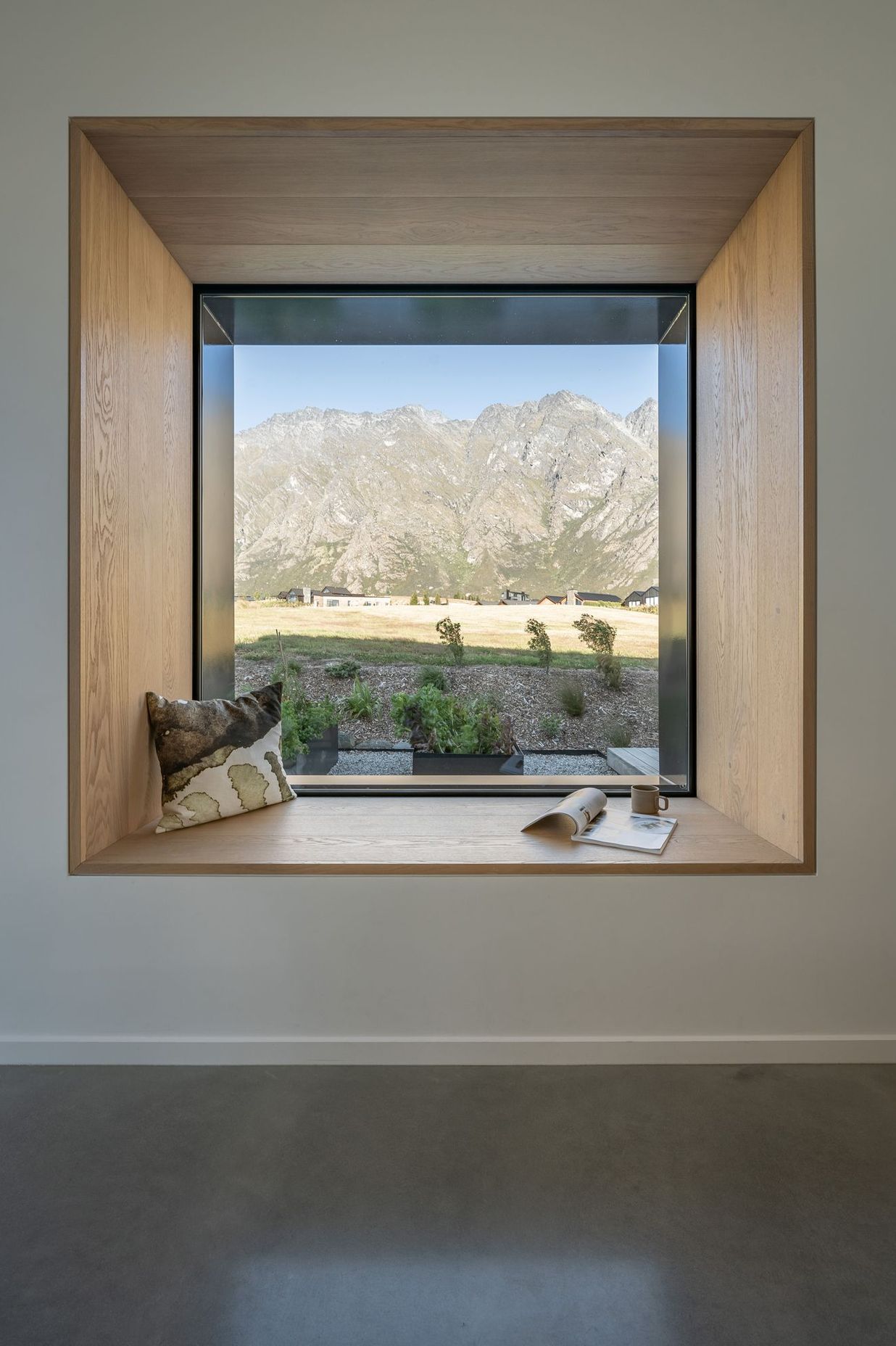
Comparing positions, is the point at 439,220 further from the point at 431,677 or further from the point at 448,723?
the point at 448,723

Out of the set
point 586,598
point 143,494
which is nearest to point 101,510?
point 143,494

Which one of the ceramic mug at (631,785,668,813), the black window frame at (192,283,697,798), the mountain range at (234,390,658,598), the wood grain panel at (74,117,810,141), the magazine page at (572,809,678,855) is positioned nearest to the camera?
the wood grain panel at (74,117,810,141)

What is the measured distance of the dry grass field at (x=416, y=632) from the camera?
8.52 ft

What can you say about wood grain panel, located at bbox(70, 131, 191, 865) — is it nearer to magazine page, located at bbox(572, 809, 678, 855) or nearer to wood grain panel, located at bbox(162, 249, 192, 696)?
wood grain panel, located at bbox(162, 249, 192, 696)

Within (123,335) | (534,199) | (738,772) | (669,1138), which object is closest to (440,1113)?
(669,1138)

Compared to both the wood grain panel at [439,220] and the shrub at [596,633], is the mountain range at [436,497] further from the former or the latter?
the wood grain panel at [439,220]

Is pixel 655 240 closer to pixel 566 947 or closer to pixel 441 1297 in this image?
pixel 566 947

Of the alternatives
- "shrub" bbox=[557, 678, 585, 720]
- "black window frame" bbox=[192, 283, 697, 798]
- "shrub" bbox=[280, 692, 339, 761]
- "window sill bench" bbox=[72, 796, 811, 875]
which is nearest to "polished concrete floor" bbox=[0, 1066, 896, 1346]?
"window sill bench" bbox=[72, 796, 811, 875]

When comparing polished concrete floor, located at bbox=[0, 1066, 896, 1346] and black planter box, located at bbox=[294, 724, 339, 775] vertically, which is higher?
black planter box, located at bbox=[294, 724, 339, 775]

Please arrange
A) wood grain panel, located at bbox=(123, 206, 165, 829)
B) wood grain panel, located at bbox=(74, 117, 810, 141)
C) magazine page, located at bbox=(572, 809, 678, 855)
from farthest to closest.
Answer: wood grain panel, located at bbox=(123, 206, 165, 829) < magazine page, located at bbox=(572, 809, 678, 855) < wood grain panel, located at bbox=(74, 117, 810, 141)

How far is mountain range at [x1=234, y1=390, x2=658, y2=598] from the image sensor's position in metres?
2.59

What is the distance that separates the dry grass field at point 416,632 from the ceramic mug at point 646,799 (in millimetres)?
536

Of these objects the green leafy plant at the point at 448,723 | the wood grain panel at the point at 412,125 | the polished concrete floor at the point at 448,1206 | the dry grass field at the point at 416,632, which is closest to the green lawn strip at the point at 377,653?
the dry grass field at the point at 416,632

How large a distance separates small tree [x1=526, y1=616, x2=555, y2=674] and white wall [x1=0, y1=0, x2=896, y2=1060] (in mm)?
959
